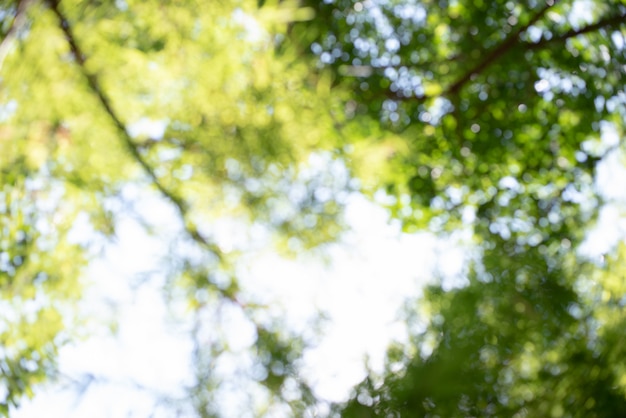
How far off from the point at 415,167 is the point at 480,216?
18.0 inches

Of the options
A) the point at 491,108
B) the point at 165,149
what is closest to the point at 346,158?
the point at 165,149

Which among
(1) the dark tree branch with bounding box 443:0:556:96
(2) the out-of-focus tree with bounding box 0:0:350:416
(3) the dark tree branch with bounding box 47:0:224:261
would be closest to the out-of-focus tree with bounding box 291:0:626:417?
(1) the dark tree branch with bounding box 443:0:556:96

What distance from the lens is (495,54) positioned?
271 centimetres

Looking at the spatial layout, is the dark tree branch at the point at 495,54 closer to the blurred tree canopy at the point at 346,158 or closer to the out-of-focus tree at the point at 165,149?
the blurred tree canopy at the point at 346,158

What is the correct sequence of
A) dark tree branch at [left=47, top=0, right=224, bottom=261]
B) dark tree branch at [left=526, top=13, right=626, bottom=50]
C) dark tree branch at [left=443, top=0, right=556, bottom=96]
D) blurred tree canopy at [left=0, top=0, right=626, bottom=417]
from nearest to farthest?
blurred tree canopy at [left=0, top=0, right=626, bottom=417], dark tree branch at [left=47, top=0, right=224, bottom=261], dark tree branch at [left=526, top=13, right=626, bottom=50], dark tree branch at [left=443, top=0, right=556, bottom=96]

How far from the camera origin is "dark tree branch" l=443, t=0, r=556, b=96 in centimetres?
255

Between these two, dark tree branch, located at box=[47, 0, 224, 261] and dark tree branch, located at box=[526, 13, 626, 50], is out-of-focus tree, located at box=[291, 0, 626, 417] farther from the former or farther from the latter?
dark tree branch, located at box=[47, 0, 224, 261]

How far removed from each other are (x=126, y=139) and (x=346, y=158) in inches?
35.1

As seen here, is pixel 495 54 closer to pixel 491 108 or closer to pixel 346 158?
pixel 491 108

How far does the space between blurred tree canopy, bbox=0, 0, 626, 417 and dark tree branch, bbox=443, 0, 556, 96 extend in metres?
0.01

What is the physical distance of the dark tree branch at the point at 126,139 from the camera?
74.2 inches

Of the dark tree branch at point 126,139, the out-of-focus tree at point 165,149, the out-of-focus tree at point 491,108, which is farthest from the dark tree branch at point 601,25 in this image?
the dark tree branch at point 126,139

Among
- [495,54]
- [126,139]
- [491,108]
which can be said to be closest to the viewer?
[126,139]

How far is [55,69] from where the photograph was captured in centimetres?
199
